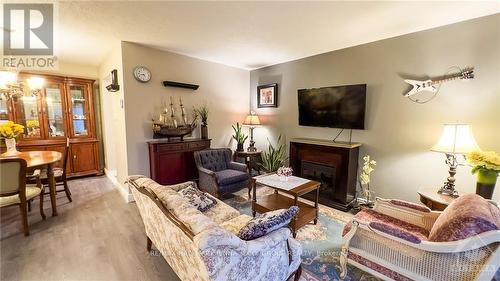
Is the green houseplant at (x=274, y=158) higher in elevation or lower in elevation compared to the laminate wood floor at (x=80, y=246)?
higher

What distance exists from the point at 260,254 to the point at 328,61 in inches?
133

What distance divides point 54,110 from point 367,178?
6059 millimetres

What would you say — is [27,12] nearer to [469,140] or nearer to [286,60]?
[286,60]

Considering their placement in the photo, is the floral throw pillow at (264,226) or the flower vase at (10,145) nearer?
the floral throw pillow at (264,226)

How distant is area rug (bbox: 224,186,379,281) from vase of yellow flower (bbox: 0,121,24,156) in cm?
336

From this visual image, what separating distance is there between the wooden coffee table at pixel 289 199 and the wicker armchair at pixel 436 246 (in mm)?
680

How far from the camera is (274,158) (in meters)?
4.26

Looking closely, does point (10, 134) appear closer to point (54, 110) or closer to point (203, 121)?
point (54, 110)

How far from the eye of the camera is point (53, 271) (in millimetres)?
1914

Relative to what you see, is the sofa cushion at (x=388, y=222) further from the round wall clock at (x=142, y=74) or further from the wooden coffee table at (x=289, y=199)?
the round wall clock at (x=142, y=74)

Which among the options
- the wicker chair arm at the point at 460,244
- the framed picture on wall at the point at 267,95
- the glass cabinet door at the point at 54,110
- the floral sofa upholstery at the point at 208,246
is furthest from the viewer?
the framed picture on wall at the point at 267,95

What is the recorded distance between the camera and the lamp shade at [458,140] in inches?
84.0

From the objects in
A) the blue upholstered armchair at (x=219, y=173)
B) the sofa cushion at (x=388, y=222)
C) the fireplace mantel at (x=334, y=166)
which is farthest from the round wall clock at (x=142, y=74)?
the sofa cushion at (x=388, y=222)

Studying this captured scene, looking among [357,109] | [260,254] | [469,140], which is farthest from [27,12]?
[469,140]
